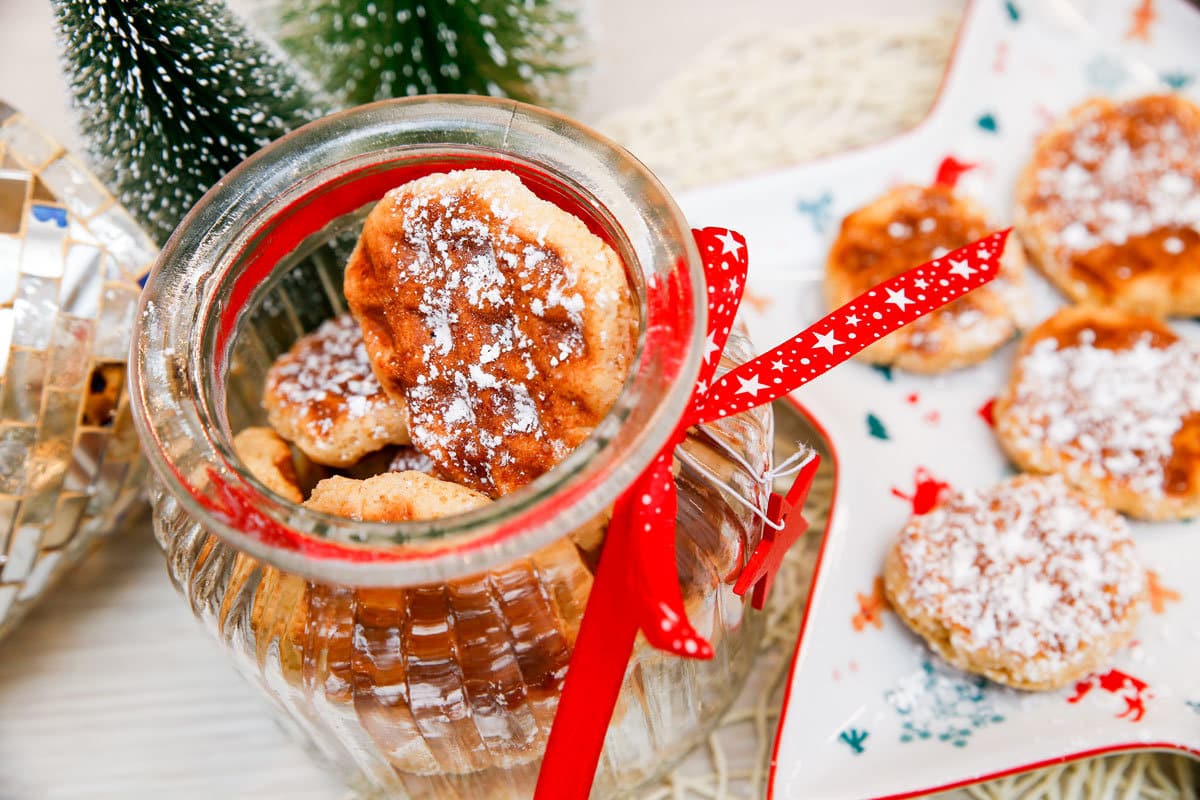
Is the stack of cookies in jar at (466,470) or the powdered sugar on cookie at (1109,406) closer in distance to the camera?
the stack of cookies in jar at (466,470)

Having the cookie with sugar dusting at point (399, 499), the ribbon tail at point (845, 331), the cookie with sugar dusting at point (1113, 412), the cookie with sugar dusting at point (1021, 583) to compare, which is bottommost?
→ the cookie with sugar dusting at point (1021, 583)

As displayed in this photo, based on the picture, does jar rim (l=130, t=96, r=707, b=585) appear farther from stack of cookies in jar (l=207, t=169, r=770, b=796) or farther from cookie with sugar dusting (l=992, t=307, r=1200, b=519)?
cookie with sugar dusting (l=992, t=307, r=1200, b=519)

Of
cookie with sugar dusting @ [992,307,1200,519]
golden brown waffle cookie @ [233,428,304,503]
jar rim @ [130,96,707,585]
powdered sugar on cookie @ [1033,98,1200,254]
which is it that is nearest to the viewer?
jar rim @ [130,96,707,585]

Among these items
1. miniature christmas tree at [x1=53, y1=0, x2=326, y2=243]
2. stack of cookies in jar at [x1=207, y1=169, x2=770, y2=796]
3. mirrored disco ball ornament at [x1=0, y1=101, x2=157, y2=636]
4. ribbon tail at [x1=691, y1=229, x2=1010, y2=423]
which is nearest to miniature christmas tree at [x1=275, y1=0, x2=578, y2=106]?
miniature christmas tree at [x1=53, y1=0, x2=326, y2=243]

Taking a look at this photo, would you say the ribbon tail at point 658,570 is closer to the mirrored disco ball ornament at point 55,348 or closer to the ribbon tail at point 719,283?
the ribbon tail at point 719,283

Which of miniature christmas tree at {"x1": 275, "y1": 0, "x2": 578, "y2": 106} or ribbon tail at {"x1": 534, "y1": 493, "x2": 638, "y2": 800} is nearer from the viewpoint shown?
ribbon tail at {"x1": 534, "y1": 493, "x2": 638, "y2": 800}

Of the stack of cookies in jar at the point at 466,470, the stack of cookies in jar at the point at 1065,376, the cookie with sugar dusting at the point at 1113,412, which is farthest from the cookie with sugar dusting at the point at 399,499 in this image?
the cookie with sugar dusting at the point at 1113,412
